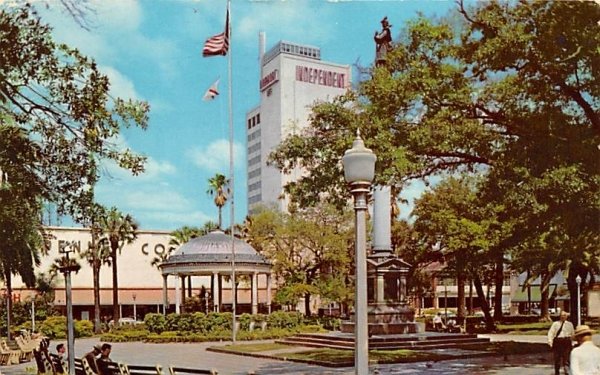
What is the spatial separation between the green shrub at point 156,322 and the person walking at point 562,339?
16.9 metres

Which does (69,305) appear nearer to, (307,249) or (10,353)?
(10,353)

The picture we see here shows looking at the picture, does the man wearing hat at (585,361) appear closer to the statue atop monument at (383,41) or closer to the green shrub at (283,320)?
the statue atop monument at (383,41)

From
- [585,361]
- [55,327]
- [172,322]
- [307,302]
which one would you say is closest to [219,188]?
[55,327]

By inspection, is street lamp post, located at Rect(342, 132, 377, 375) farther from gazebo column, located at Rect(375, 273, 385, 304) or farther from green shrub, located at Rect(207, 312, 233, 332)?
green shrub, located at Rect(207, 312, 233, 332)

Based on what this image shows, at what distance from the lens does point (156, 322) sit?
2809cm

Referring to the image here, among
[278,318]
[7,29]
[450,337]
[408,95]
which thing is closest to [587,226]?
[408,95]

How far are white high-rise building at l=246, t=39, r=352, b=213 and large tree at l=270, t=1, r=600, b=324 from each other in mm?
1282

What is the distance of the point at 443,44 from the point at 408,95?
3.22ft

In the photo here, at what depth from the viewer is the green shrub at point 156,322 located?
1089 inches

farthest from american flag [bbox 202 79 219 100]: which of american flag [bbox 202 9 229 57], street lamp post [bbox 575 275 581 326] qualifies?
street lamp post [bbox 575 275 581 326]

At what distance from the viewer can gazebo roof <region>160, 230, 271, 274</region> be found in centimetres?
2980

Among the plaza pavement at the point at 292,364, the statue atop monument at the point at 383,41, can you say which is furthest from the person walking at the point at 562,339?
the statue atop monument at the point at 383,41

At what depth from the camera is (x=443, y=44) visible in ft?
42.4

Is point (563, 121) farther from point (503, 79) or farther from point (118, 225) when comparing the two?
point (118, 225)
